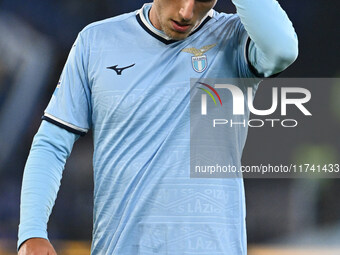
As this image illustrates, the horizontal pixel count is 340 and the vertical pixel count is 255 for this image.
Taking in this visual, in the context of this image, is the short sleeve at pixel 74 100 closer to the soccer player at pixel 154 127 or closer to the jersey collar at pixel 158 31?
the soccer player at pixel 154 127

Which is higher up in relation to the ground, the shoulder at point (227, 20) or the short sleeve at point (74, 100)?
the shoulder at point (227, 20)

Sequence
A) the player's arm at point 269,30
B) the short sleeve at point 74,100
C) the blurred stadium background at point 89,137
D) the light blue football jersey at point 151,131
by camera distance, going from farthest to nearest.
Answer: the blurred stadium background at point 89,137 → the short sleeve at point 74,100 → the light blue football jersey at point 151,131 → the player's arm at point 269,30

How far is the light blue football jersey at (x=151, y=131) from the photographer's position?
182 cm

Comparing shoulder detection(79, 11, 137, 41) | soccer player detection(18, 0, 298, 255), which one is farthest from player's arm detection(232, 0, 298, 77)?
shoulder detection(79, 11, 137, 41)

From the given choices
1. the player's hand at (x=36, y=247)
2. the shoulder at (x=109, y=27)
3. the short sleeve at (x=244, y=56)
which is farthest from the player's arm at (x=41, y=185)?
the short sleeve at (x=244, y=56)

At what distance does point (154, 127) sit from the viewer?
6.10 feet

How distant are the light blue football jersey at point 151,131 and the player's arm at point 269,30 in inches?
5.9

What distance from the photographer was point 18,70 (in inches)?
144

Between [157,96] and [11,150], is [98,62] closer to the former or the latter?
[157,96]

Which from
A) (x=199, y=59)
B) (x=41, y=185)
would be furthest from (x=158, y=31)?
(x=41, y=185)

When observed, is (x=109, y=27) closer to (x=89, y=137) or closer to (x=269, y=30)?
(x=269, y=30)

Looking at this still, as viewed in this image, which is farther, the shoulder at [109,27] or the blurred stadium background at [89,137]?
the blurred stadium background at [89,137]

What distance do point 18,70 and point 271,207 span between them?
1.53 m

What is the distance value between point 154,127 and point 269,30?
1.34ft
